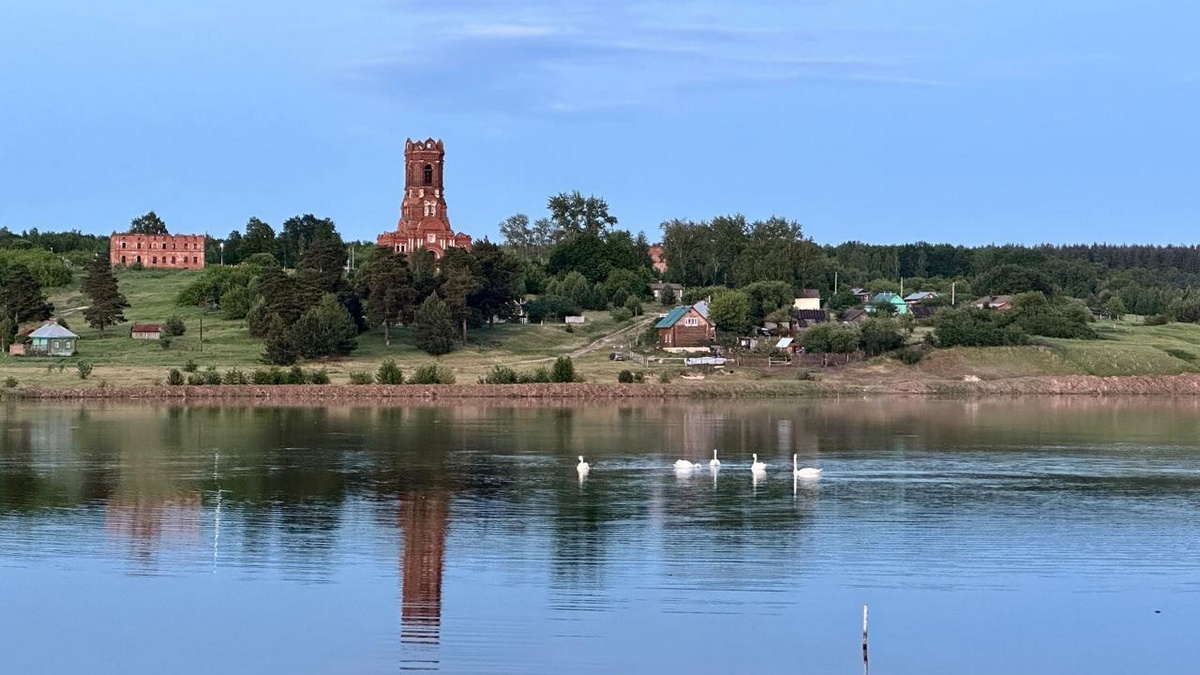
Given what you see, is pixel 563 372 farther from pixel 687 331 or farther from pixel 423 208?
pixel 423 208

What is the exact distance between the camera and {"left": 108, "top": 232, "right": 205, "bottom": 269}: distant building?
174750mm

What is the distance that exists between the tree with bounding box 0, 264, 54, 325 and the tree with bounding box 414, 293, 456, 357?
29138 mm

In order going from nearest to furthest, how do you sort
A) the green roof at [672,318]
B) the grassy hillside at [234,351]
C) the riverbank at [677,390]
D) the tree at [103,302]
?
1. the riverbank at [677,390]
2. the grassy hillside at [234,351]
3. the green roof at [672,318]
4. the tree at [103,302]

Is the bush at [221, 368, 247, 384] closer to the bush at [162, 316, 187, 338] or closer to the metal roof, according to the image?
the metal roof

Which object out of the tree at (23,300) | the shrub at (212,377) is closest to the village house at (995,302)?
the shrub at (212,377)

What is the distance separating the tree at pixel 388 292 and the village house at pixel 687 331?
1749 cm

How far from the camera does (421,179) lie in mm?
143500

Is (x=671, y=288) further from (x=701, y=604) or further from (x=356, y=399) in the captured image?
(x=701, y=604)

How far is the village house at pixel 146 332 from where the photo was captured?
112375 mm

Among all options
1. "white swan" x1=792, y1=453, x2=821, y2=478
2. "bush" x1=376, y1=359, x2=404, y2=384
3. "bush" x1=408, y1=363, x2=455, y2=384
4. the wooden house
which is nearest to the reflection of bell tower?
"white swan" x1=792, y1=453, x2=821, y2=478

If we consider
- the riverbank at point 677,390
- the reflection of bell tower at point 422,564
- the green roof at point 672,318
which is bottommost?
the reflection of bell tower at point 422,564

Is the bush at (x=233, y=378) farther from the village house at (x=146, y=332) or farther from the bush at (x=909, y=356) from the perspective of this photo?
the bush at (x=909, y=356)

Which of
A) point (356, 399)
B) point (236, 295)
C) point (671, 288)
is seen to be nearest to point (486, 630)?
point (356, 399)

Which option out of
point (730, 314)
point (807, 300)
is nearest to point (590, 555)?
point (730, 314)
